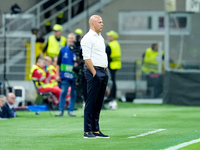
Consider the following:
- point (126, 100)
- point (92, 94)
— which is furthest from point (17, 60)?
point (92, 94)

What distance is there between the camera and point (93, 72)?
1167 cm

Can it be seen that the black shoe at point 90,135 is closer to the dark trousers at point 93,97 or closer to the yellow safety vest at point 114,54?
the dark trousers at point 93,97

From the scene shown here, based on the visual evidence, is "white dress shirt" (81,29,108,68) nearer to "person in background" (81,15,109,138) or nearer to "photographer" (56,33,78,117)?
"person in background" (81,15,109,138)

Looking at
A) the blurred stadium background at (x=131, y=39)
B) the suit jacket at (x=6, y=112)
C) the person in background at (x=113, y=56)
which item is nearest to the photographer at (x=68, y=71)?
the suit jacket at (x=6, y=112)

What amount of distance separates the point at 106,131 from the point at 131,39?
1546 cm

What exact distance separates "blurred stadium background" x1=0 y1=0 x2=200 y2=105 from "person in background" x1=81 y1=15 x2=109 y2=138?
934 centimetres

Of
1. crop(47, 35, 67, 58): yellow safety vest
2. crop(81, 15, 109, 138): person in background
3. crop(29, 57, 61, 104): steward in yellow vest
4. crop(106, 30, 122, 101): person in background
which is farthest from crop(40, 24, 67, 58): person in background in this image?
crop(81, 15, 109, 138): person in background

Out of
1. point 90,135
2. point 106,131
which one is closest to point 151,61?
point 106,131

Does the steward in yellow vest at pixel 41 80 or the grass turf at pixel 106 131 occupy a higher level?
the steward in yellow vest at pixel 41 80

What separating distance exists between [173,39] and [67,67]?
254 inches

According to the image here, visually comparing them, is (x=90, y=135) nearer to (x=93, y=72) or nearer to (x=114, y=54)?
(x=93, y=72)

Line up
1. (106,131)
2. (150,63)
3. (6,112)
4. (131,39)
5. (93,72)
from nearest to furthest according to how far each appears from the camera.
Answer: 1. (93,72)
2. (106,131)
3. (6,112)
4. (150,63)
5. (131,39)

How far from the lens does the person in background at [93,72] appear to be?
1174 cm

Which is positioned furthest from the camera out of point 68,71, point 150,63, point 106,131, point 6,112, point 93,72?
point 150,63
